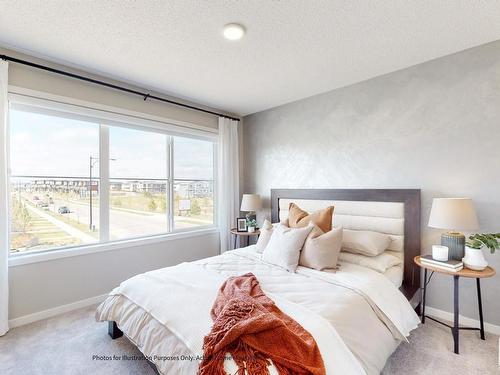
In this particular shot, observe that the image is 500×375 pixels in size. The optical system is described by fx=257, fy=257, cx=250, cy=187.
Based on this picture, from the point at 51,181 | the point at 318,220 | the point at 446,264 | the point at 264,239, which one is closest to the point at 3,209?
the point at 51,181

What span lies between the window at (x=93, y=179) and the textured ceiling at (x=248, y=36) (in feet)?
2.15

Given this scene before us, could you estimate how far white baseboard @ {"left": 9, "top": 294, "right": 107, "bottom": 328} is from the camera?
235 cm

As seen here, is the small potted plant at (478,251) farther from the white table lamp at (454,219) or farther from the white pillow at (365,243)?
the white pillow at (365,243)

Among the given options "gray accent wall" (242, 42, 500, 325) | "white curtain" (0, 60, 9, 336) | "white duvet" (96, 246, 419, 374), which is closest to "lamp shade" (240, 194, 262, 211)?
"gray accent wall" (242, 42, 500, 325)

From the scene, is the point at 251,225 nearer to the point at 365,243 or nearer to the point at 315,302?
the point at 365,243

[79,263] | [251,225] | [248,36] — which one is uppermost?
[248,36]

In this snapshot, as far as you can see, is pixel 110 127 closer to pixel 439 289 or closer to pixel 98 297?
pixel 98 297

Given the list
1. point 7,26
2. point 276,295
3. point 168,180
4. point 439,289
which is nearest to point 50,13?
point 7,26

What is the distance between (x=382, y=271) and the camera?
2.18 meters

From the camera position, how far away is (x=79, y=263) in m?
2.72

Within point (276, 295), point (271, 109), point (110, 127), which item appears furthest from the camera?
point (271, 109)

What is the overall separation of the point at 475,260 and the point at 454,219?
35cm

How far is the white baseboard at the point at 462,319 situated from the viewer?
2186 millimetres

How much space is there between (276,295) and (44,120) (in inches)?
109
